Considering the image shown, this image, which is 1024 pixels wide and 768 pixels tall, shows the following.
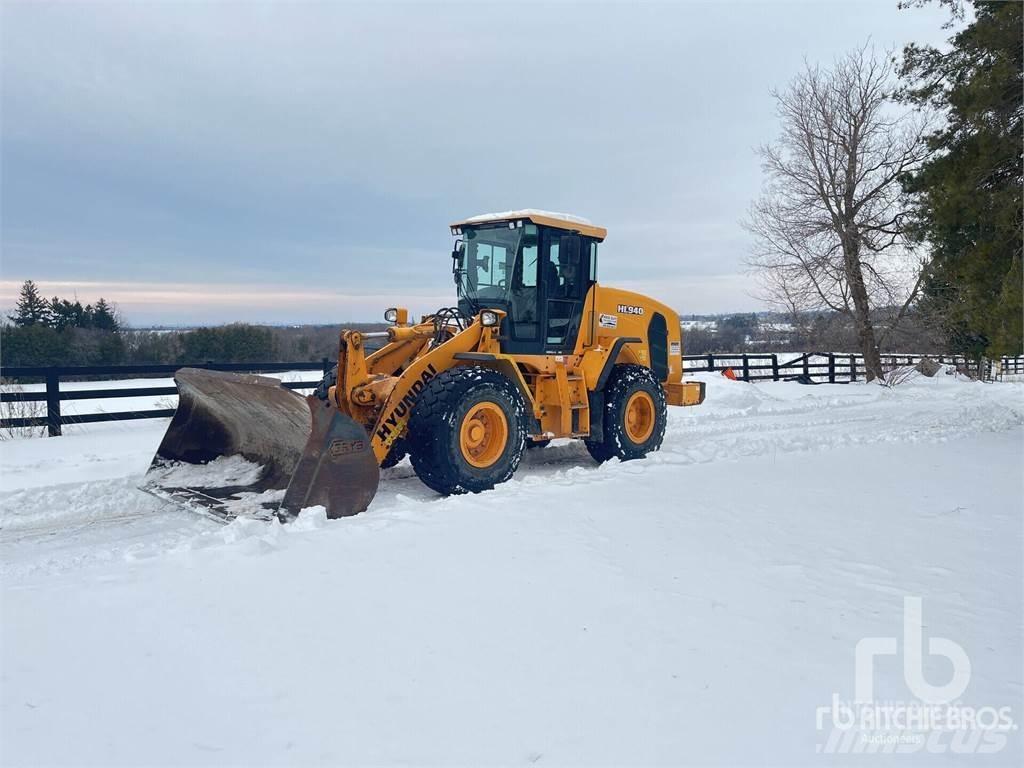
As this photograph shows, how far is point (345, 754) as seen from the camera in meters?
2.56

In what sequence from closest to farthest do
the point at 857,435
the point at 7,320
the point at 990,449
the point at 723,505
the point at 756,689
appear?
the point at 756,689 < the point at 723,505 < the point at 990,449 < the point at 857,435 < the point at 7,320

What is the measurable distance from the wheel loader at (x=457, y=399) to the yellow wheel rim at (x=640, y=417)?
0.7 inches

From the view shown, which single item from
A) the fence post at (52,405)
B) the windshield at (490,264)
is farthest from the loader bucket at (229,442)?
the fence post at (52,405)

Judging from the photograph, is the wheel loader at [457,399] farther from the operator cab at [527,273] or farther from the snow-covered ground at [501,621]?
the snow-covered ground at [501,621]

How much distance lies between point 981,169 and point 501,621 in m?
10.4

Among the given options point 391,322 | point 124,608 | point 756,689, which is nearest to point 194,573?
point 124,608

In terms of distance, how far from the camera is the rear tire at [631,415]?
8.23 metres

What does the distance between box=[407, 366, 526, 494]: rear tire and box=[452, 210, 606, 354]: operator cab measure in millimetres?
1007

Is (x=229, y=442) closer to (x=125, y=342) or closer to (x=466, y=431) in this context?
(x=466, y=431)

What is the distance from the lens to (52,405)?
10.3 metres

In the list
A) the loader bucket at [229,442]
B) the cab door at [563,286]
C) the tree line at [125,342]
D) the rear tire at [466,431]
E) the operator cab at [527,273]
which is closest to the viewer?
the rear tire at [466,431]

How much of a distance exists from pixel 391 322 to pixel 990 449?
7.57 meters

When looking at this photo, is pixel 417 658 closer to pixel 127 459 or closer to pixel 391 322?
pixel 391 322

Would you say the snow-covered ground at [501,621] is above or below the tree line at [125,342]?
below
